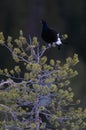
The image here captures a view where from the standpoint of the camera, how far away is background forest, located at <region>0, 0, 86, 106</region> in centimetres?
507

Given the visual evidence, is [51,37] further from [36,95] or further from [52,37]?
[36,95]

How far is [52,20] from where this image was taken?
5.16 metres

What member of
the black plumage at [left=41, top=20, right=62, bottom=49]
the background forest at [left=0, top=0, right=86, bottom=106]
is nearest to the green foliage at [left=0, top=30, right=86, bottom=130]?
the black plumage at [left=41, top=20, right=62, bottom=49]

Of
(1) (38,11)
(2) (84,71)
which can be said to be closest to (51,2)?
(1) (38,11)

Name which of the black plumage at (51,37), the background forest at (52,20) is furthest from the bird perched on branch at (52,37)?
the background forest at (52,20)

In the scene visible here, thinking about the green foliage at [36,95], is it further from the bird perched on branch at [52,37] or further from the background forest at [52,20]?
the background forest at [52,20]

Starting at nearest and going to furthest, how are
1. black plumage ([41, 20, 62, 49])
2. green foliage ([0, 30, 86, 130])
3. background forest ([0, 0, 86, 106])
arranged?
green foliage ([0, 30, 86, 130]), black plumage ([41, 20, 62, 49]), background forest ([0, 0, 86, 106])

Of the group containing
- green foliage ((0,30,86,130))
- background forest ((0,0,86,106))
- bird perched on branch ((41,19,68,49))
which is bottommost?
green foliage ((0,30,86,130))

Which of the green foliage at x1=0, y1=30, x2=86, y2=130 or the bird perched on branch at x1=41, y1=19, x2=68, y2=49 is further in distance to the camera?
the bird perched on branch at x1=41, y1=19, x2=68, y2=49

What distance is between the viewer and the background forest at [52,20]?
507cm

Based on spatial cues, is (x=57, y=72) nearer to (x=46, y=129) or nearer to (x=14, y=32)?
(x=46, y=129)

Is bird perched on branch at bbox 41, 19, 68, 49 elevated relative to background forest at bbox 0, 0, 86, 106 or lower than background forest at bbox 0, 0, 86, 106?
lower

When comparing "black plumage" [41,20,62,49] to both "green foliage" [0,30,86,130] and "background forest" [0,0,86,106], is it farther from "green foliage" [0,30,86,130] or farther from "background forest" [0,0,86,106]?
"background forest" [0,0,86,106]

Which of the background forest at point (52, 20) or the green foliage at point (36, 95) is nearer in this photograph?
the green foliage at point (36, 95)
